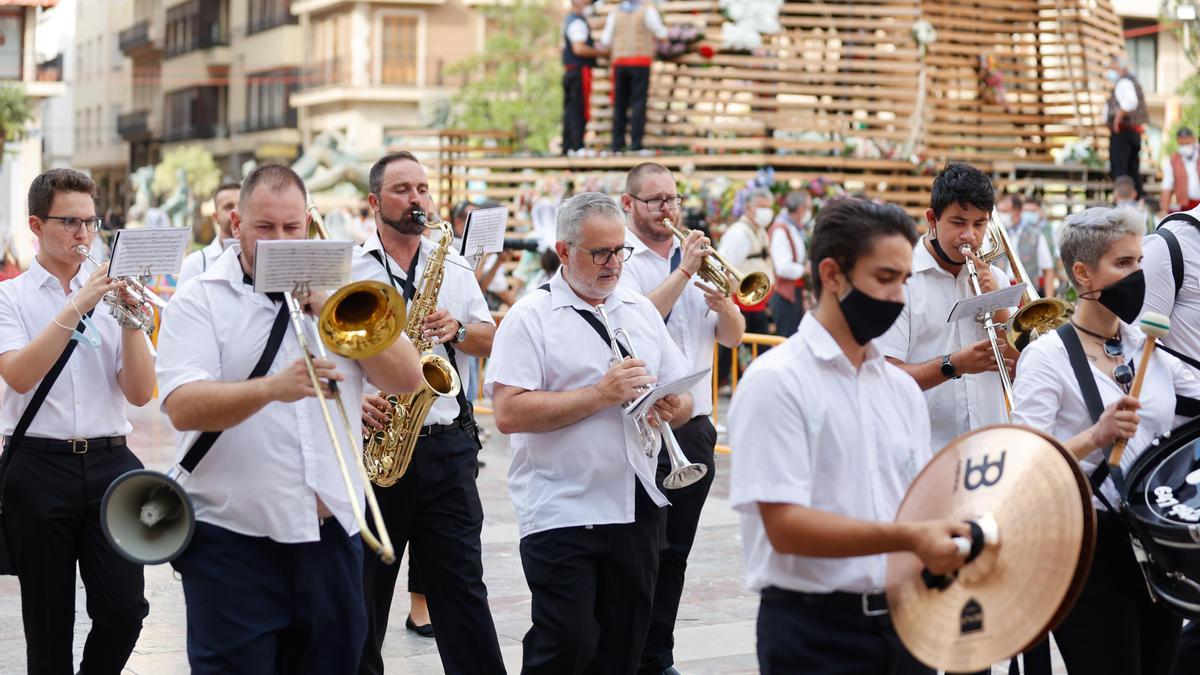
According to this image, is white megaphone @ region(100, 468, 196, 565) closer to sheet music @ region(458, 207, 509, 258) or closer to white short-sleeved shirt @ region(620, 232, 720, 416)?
sheet music @ region(458, 207, 509, 258)

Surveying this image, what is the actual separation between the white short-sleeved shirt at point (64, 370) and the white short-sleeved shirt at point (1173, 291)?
3.75 metres

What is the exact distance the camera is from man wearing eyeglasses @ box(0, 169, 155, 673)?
581 cm

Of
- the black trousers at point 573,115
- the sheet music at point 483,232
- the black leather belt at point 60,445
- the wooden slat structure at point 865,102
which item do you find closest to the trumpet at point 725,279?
the sheet music at point 483,232

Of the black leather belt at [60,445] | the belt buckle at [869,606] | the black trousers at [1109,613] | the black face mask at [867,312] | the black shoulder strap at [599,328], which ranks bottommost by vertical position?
the black trousers at [1109,613]

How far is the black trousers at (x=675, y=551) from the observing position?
677 cm

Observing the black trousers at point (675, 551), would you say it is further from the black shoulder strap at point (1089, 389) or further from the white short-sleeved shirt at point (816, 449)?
the white short-sleeved shirt at point (816, 449)

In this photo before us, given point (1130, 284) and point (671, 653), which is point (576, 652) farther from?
point (1130, 284)

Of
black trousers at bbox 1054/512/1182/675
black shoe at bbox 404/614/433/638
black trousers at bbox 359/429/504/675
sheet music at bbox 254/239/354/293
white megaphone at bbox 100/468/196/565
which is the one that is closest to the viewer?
sheet music at bbox 254/239/354/293

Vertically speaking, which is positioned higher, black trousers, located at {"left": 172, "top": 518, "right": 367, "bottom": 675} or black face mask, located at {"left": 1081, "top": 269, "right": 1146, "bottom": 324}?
black face mask, located at {"left": 1081, "top": 269, "right": 1146, "bottom": 324}

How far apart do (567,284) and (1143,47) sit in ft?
177

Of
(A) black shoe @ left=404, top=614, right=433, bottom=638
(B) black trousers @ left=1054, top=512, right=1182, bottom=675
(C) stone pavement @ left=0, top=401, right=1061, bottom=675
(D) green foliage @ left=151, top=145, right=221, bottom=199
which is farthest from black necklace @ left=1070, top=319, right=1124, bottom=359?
(D) green foliage @ left=151, top=145, right=221, bottom=199

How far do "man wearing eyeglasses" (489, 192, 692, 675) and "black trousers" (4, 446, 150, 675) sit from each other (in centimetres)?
140

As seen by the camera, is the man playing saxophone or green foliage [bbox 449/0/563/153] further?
green foliage [bbox 449/0/563/153]

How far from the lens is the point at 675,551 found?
6848 millimetres
